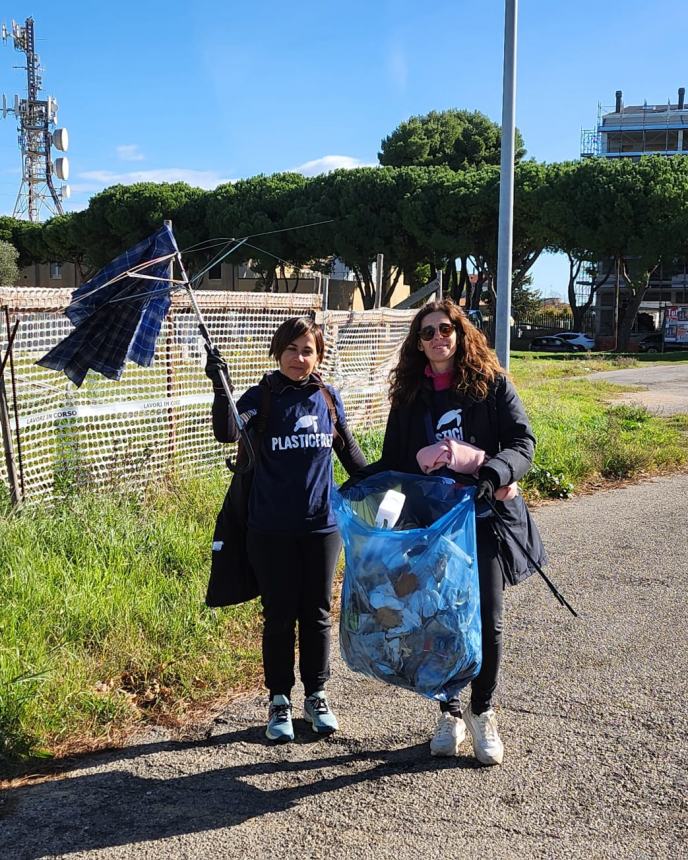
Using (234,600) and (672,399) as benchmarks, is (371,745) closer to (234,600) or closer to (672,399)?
(234,600)

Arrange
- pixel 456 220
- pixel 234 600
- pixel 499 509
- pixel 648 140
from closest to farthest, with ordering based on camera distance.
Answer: pixel 499 509, pixel 234 600, pixel 456 220, pixel 648 140

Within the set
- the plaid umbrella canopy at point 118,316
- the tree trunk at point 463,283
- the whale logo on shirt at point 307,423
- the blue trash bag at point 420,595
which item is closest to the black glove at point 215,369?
the whale logo on shirt at point 307,423

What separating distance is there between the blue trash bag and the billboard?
4265 centimetres

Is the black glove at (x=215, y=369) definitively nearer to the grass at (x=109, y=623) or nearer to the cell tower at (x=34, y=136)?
the grass at (x=109, y=623)

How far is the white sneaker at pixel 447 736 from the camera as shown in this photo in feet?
11.8

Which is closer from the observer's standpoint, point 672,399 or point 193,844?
point 193,844

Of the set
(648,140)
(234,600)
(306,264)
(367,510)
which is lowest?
(234,600)

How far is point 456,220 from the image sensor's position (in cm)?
4328

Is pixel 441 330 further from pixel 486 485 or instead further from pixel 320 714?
pixel 320 714

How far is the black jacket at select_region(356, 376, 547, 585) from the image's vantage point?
352cm

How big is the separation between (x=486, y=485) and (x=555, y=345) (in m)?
49.7

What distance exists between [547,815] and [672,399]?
52.9ft

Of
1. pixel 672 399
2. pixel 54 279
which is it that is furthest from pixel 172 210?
pixel 672 399

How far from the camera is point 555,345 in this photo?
169 ft
